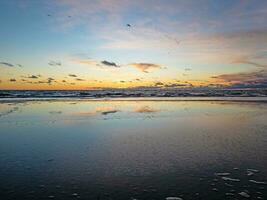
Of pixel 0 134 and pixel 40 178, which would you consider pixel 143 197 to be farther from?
pixel 0 134

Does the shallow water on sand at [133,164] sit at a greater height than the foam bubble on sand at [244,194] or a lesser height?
greater

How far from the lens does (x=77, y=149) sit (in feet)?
32.0

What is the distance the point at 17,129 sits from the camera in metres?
13.8

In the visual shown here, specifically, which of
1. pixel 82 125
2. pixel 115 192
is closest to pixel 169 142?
pixel 115 192

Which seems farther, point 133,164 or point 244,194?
point 133,164

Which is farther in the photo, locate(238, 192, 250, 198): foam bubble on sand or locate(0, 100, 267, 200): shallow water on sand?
locate(0, 100, 267, 200): shallow water on sand

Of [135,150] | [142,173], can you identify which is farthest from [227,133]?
[142,173]

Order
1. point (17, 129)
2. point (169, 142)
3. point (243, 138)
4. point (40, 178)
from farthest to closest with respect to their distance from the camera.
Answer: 1. point (17, 129)
2. point (243, 138)
3. point (169, 142)
4. point (40, 178)

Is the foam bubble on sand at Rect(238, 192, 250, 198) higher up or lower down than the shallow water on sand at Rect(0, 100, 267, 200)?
lower down

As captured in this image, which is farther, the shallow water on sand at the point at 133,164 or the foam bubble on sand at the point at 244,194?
the shallow water on sand at the point at 133,164

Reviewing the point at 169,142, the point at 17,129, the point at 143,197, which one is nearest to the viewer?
the point at 143,197

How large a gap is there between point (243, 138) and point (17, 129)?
9855 millimetres

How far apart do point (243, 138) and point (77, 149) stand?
6286mm

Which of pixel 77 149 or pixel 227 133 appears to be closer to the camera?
pixel 77 149
